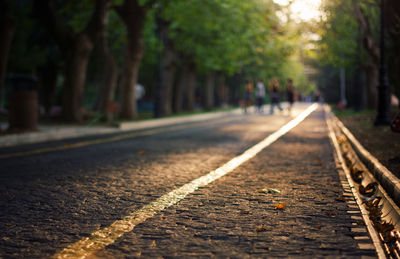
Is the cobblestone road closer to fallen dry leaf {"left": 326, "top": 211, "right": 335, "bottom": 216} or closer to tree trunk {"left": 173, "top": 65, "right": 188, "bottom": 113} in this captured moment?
fallen dry leaf {"left": 326, "top": 211, "right": 335, "bottom": 216}

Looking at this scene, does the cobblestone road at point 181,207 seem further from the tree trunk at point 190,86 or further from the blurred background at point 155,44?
the tree trunk at point 190,86

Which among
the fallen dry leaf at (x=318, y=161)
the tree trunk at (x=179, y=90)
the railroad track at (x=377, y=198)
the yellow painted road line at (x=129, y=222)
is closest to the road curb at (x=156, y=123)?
the tree trunk at (x=179, y=90)

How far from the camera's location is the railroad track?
13.2 ft

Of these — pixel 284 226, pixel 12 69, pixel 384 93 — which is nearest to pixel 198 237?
pixel 284 226

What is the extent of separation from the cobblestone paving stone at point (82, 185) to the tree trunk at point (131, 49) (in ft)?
40.0

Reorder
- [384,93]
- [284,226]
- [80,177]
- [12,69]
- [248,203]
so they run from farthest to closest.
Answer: [12,69], [384,93], [80,177], [248,203], [284,226]

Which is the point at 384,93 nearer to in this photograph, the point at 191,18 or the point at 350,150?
the point at 350,150

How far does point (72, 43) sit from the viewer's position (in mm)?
20172

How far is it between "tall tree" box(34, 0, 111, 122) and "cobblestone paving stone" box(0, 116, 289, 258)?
910 cm

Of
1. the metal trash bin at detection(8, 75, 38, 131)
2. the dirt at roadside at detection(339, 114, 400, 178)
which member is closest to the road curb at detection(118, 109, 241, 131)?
the metal trash bin at detection(8, 75, 38, 131)

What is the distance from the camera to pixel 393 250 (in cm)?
374

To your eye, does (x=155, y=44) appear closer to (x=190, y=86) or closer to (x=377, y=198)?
(x=190, y=86)

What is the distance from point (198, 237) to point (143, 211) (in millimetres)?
1014

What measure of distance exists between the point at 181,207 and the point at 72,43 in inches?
641
